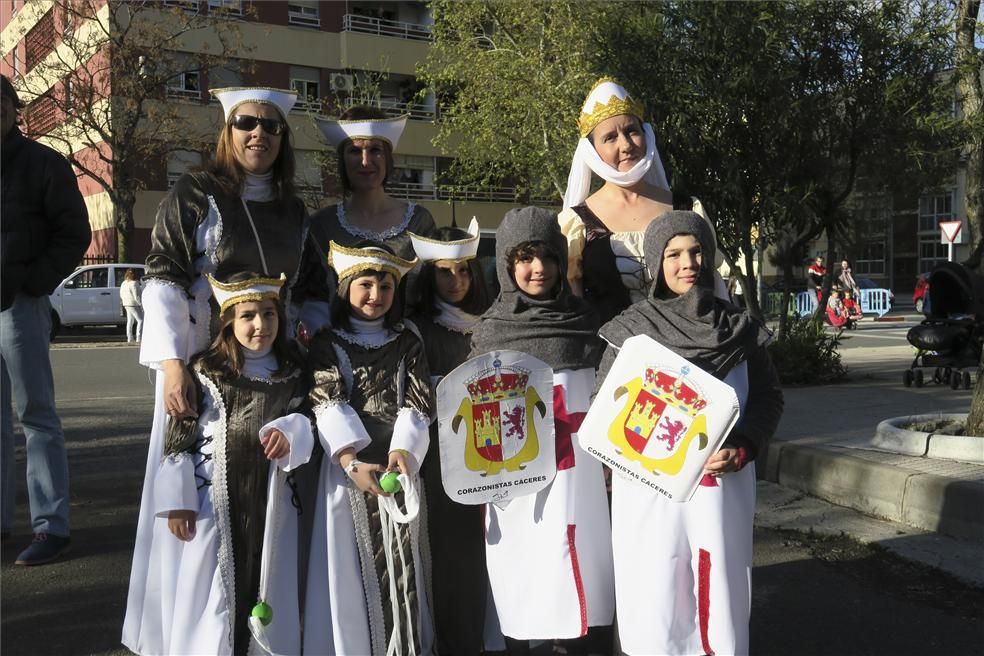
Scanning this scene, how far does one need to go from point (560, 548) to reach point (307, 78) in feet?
109

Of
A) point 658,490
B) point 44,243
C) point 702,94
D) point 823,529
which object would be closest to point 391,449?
point 658,490

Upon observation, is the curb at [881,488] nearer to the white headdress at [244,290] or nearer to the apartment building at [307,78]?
the white headdress at [244,290]

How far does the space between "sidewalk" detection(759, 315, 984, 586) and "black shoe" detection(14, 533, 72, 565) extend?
3.96 metres

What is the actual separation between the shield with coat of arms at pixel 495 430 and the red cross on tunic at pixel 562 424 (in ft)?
0.22

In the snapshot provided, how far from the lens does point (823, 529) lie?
5523 millimetres

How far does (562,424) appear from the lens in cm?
348

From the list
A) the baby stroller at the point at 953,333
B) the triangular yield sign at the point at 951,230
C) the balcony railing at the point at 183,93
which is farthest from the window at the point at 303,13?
the baby stroller at the point at 953,333

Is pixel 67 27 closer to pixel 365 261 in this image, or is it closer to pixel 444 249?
pixel 444 249

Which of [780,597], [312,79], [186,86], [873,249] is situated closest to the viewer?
[780,597]

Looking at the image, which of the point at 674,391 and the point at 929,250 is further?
the point at 929,250

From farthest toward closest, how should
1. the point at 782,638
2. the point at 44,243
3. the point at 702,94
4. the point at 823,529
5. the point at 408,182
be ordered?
the point at 408,182
the point at 702,94
the point at 823,529
the point at 44,243
the point at 782,638

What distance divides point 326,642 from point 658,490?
4.21 feet

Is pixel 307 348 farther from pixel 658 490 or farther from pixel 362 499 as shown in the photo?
pixel 658 490

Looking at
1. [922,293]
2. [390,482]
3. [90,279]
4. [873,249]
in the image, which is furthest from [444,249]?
[873,249]
